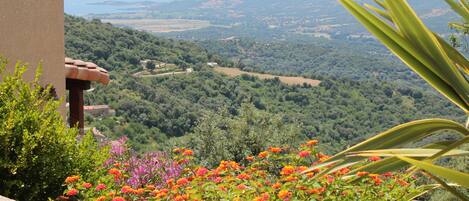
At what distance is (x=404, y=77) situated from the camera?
103m

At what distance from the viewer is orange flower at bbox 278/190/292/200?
9.64 ft

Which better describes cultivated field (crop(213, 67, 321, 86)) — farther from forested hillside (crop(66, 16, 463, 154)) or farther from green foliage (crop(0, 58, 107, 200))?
green foliage (crop(0, 58, 107, 200))

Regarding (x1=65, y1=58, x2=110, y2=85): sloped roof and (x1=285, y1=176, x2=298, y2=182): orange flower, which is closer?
(x1=285, y1=176, x2=298, y2=182): orange flower

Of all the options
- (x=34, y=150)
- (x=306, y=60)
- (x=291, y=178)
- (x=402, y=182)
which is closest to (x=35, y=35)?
(x=34, y=150)

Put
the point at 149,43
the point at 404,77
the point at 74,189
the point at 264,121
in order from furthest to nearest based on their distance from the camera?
the point at 404,77 < the point at 149,43 < the point at 264,121 < the point at 74,189

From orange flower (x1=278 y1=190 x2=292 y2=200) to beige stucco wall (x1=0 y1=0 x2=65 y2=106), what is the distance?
3.18 meters

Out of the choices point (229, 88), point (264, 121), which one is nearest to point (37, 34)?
point (264, 121)

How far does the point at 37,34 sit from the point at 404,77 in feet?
336

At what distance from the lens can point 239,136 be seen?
11102 millimetres

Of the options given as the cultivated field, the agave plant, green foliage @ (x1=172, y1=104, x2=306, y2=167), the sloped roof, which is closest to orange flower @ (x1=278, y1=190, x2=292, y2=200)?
the agave plant

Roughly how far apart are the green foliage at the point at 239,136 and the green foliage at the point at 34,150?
674 centimetres

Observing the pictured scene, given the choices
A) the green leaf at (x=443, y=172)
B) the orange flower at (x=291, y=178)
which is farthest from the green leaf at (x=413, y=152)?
the orange flower at (x=291, y=178)

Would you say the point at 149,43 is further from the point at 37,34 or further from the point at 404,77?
the point at 404,77

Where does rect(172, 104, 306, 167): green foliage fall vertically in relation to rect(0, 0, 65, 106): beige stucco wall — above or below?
below
